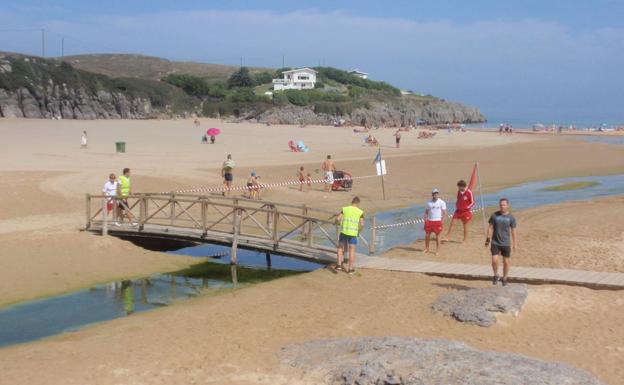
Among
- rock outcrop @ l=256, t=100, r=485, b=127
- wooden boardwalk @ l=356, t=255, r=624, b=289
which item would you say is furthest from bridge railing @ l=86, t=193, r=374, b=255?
rock outcrop @ l=256, t=100, r=485, b=127

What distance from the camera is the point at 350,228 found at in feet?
50.2

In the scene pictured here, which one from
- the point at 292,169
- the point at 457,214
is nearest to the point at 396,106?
the point at 292,169

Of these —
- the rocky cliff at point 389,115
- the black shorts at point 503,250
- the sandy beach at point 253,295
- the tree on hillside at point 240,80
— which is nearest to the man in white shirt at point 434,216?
the sandy beach at point 253,295

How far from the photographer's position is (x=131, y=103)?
86.1 metres

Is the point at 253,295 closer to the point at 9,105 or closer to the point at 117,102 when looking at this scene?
the point at 9,105

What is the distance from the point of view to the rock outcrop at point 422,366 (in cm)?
759

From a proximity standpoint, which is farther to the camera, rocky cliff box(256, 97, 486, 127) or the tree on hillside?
the tree on hillside

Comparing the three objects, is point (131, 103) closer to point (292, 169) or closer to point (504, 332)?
point (292, 169)

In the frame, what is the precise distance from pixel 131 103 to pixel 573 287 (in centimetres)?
7821

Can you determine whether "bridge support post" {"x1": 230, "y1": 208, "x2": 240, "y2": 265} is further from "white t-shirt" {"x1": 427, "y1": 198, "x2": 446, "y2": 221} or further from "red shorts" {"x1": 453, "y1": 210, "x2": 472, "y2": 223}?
"red shorts" {"x1": 453, "y1": 210, "x2": 472, "y2": 223}

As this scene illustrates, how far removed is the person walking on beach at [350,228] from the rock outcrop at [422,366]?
5613mm

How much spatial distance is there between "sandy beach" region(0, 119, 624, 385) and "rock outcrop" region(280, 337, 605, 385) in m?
0.52

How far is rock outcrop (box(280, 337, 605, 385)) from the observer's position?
759 centimetres

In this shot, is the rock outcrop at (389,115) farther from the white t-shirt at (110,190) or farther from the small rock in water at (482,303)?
the small rock in water at (482,303)
